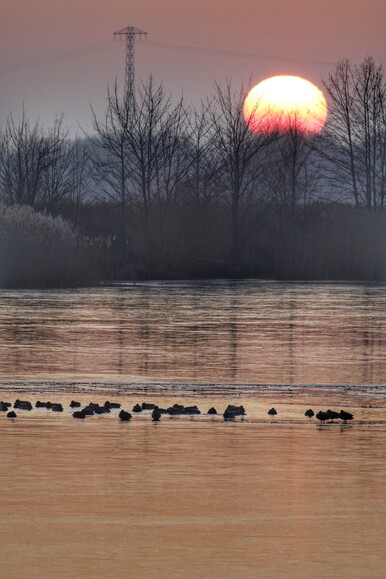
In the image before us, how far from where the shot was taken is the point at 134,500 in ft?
26.1

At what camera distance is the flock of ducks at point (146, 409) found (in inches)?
448

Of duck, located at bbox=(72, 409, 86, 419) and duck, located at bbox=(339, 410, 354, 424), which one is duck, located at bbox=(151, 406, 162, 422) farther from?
duck, located at bbox=(339, 410, 354, 424)

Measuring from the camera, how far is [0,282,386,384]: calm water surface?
15344 mm

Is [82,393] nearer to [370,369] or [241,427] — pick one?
[241,427]

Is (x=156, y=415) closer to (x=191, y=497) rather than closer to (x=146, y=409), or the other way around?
(x=146, y=409)

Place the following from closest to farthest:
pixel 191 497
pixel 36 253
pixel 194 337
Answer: pixel 191 497
pixel 194 337
pixel 36 253

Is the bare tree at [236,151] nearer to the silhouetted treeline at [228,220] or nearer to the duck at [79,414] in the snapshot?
the silhouetted treeline at [228,220]

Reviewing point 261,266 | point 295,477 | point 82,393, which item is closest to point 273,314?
point 82,393

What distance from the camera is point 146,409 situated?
11930mm

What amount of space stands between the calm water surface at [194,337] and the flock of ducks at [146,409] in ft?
7.91

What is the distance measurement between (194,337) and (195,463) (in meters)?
11.4

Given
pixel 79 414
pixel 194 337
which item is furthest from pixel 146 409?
pixel 194 337

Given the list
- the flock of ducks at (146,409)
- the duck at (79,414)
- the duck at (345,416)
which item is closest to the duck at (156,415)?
the flock of ducks at (146,409)

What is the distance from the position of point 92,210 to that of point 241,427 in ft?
181
